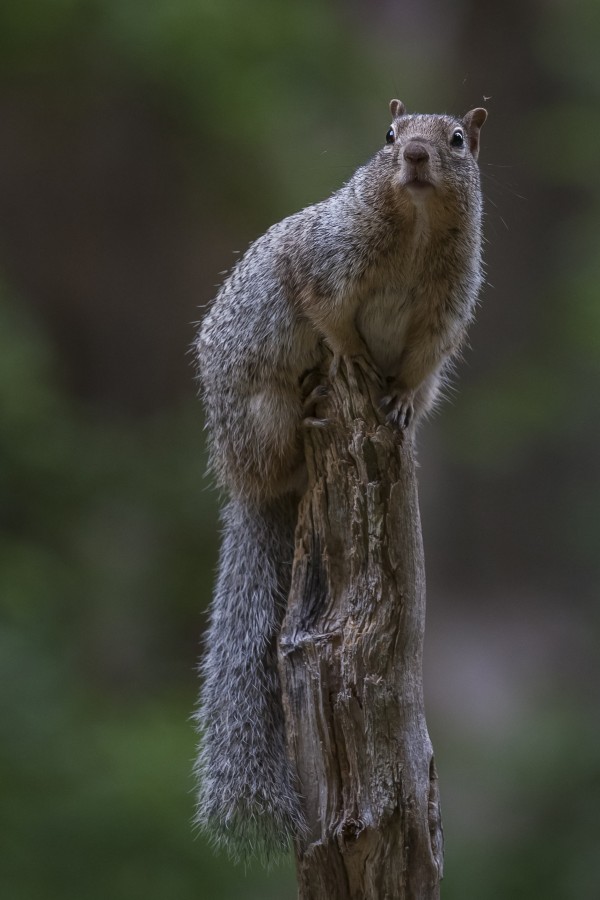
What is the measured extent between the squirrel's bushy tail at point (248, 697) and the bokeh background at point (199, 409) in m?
1.79

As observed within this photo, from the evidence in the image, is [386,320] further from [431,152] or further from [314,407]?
[431,152]

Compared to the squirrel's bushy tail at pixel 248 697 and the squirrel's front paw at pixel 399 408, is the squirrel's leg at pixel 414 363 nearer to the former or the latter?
the squirrel's front paw at pixel 399 408

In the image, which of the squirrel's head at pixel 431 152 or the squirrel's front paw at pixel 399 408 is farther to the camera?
the squirrel's front paw at pixel 399 408

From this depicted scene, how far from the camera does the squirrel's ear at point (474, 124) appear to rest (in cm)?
391

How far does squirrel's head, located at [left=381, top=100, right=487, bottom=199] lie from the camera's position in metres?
3.55

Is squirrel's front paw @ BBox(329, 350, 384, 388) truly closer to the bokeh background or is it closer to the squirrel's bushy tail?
the squirrel's bushy tail

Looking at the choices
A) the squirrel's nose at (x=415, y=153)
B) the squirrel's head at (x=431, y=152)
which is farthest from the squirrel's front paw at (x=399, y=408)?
the squirrel's nose at (x=415, y=153)

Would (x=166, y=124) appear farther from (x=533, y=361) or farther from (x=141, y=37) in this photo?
(x=533, y=361)

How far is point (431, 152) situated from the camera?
3584 millimetres

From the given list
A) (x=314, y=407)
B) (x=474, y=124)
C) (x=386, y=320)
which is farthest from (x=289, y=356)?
(x=474, y=124)

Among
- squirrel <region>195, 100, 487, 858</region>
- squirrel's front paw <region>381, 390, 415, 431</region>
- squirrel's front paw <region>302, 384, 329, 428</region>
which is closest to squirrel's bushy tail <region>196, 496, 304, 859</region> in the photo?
squirrel <region>195, 100, 487, 858</region>

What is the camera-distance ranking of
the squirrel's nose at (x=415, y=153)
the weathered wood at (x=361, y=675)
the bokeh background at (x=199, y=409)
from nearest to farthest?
1. the squirrel's nose at (x=415, y=153)
2. the weathered wood at (x=361, y=675)
3. the bokeh background at (x=199, y=409)

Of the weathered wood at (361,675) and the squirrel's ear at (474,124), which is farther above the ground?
the squirrel's ear at (474,124)

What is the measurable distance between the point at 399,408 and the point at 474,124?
3.17ft
